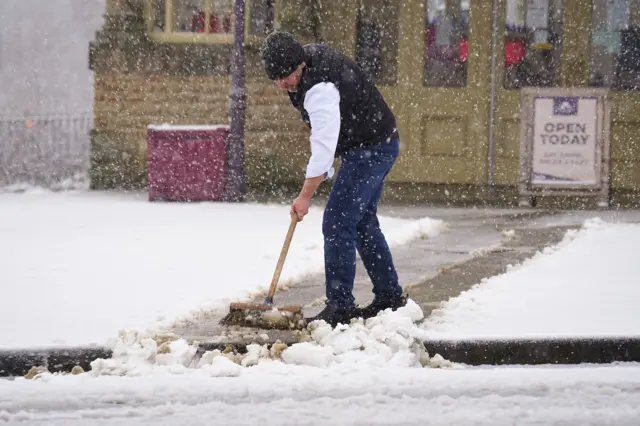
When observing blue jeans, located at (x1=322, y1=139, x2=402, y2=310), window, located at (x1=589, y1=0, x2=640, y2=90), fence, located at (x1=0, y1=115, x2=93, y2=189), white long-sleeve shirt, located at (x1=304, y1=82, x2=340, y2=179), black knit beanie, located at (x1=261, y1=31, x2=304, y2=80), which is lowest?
fence, located at (x1=0, y1=115, x2=93, y2=189)

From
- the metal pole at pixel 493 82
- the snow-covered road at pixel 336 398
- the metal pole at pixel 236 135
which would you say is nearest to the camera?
the snow-covered road at pixel 336 398

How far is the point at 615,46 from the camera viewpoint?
13.9 m

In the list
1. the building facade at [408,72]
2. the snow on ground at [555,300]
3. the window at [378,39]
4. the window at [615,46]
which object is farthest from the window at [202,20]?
the snow on ground at [555,300]

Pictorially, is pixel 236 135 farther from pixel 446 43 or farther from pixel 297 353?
pixel 297 353

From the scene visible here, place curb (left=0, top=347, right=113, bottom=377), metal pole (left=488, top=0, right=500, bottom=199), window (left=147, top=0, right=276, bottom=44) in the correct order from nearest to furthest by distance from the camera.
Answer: curb (left=0, top=347, right=113, bottom=377)
metal pole (left=488, top=0, right=500, bottom=199)
window (left=147, top=0, right=276, bottom=44)

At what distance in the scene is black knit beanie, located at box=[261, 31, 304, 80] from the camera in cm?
498

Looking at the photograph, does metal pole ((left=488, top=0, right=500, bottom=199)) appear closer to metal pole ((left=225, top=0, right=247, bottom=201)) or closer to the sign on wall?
the sign on wall

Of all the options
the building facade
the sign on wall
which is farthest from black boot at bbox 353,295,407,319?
the building facade

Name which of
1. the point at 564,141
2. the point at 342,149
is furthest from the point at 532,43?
the point at 342,149

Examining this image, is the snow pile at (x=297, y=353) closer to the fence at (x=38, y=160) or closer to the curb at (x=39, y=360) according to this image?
the curb at (x=39, y=360)

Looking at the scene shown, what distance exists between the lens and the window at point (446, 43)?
46.5 feet

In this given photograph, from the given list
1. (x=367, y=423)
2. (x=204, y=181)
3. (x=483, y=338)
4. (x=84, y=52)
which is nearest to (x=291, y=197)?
(x=204, y=181)

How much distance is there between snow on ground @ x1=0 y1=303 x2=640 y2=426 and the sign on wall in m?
8.10

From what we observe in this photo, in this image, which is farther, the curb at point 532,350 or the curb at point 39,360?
the curb at point 532,350
